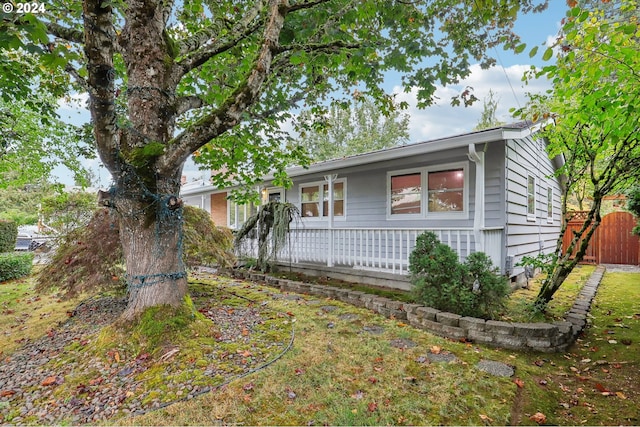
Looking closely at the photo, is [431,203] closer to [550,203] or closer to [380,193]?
[380,193]

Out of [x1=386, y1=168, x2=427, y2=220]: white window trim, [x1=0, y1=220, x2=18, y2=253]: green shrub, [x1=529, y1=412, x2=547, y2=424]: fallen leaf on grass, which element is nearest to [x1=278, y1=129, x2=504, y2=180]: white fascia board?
[x1=386, y1=168, x2=427, y2=220]: white window trim

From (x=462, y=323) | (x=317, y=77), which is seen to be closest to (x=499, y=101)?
(x=317, y=77)

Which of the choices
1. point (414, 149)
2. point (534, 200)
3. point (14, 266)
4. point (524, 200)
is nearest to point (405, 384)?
point (414, 149)

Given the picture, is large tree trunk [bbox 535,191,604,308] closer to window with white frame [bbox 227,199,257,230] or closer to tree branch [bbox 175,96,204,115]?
tree branch [bbox 175,96,204,115]

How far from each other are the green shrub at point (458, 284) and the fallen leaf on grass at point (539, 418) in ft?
5.64

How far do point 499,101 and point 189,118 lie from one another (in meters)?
25.9

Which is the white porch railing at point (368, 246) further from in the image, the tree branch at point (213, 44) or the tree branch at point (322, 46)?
the tree branch at point (213, 44)

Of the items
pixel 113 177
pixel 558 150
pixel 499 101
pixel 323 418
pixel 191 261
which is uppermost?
pixel 499 101

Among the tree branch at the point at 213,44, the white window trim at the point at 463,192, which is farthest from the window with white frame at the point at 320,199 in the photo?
the tree branch at the point at 213,44

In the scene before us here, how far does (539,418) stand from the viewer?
2.30 meters

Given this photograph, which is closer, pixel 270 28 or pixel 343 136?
A: pixel 270 28

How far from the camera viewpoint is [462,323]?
3.87m

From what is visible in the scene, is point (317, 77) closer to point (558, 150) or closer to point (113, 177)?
point (113, 177)

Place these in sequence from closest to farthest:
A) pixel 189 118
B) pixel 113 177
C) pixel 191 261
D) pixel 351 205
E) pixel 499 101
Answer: pixel 113 177, pixel 191 261, pixel 189 118, pixel 351 205, pixel 499 101
